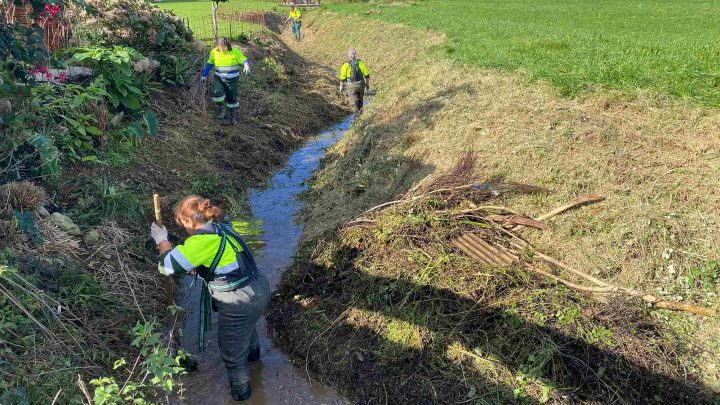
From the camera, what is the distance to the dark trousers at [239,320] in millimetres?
4172

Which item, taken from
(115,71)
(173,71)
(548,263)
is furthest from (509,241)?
(173,71)

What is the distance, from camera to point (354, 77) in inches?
478

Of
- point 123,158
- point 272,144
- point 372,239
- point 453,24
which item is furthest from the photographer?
point 453,24

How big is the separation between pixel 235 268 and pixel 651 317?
147 inches

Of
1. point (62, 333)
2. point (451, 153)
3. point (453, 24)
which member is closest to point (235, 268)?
point (62, 333)

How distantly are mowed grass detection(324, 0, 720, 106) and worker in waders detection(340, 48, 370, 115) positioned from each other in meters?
2.40

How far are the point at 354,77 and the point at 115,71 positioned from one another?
595 cm

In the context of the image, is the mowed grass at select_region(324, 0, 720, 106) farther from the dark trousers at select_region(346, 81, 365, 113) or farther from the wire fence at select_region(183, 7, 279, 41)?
the wire fence at select_region(183, 7, 279, 41)

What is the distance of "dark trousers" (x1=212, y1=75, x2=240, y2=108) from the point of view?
9.79m

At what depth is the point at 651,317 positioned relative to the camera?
4.40 m

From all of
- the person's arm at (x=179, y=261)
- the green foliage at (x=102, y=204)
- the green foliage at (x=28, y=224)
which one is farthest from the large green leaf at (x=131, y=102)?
the person's arm at (x=179, y=261)

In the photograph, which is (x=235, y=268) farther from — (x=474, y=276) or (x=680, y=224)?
(x=680, y=224)

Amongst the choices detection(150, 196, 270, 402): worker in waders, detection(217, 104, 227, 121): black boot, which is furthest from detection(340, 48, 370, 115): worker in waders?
detection(150, 196, 270, 402): worker in waders

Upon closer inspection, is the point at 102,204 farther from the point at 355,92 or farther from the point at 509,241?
the point at 355,92
